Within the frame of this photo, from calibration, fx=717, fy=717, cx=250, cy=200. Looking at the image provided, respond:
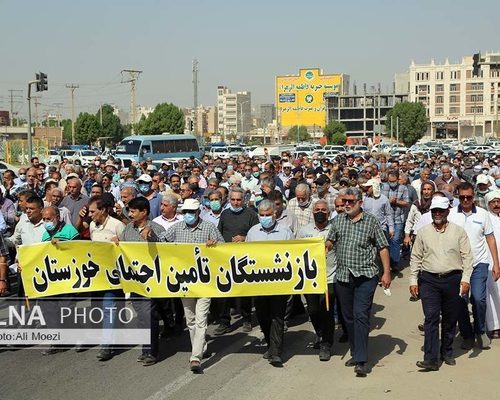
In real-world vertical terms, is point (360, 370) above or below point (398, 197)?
below

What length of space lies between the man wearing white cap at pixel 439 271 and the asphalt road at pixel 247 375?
1.22 ft

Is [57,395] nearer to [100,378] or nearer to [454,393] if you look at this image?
[100,378]

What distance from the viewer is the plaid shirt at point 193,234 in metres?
7.43

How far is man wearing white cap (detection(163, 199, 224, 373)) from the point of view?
712 cm

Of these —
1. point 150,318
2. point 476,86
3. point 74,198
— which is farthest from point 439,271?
point 476,86

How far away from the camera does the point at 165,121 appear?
90.8 metres

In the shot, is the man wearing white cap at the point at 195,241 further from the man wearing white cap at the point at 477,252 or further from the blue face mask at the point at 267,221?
the man wearing white cap at the point at 477,252

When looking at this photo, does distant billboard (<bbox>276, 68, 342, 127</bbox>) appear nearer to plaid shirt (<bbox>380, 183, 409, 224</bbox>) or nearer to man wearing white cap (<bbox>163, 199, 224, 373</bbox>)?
plaid shirt (<bbox>380, 183, 409, 224</bbox>)

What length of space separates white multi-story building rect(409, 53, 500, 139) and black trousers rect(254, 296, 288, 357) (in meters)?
149

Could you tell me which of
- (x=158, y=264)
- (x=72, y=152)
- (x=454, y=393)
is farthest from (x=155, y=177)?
(x=72, y=152)

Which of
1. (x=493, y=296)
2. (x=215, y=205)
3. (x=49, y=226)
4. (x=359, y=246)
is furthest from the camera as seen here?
(x=215, y=205)

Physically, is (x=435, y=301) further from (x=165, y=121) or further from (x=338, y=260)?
(x=165, y=121)

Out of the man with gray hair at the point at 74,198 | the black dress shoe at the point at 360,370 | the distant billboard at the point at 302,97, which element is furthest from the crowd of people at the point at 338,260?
the distant billboard at the point at 302,97

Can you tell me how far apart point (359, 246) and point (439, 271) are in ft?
2.60
